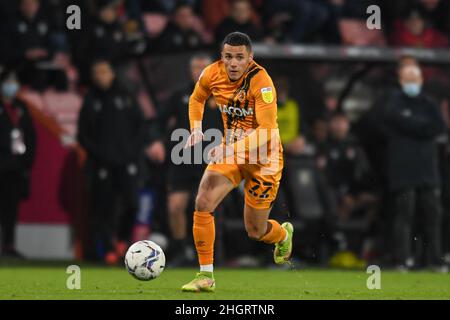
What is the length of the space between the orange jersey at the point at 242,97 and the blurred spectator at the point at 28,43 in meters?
6.13

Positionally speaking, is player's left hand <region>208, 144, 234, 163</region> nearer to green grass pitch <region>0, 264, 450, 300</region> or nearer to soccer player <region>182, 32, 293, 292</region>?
soccer player <region>182, 32, 293, 292</region>

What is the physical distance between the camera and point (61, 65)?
16312mm

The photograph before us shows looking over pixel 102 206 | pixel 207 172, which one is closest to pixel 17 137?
pixel 102 206

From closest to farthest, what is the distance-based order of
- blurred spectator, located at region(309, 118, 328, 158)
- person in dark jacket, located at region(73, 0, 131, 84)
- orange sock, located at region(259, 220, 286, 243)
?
orange sock, located at region(259, 220, 286, 243)
blurred spectator, located at region(309, 118, 328, 158)
person in dark jacket, located at region(73, 0, 131, 84)

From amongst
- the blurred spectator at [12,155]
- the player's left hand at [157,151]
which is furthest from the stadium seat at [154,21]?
the player's left hand at [157,151]

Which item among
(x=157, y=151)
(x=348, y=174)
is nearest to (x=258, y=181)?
(x=157, y=151)

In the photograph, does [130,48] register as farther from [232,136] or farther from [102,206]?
[232,136]

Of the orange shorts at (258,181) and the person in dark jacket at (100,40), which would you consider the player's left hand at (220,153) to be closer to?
the orange shorts at (258,181)

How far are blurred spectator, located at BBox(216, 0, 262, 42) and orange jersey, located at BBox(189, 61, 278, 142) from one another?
17.9 ft

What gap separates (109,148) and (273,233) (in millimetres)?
4344

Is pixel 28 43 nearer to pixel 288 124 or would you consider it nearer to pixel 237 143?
pixel 288 124

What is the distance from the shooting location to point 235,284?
10.6m

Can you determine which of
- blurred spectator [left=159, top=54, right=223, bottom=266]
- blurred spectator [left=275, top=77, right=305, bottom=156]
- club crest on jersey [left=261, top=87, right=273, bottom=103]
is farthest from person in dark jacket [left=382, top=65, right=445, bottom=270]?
club crest on jersey [left=261, top=87, right=273, bottom=103]

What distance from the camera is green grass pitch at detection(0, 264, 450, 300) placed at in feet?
29.7
